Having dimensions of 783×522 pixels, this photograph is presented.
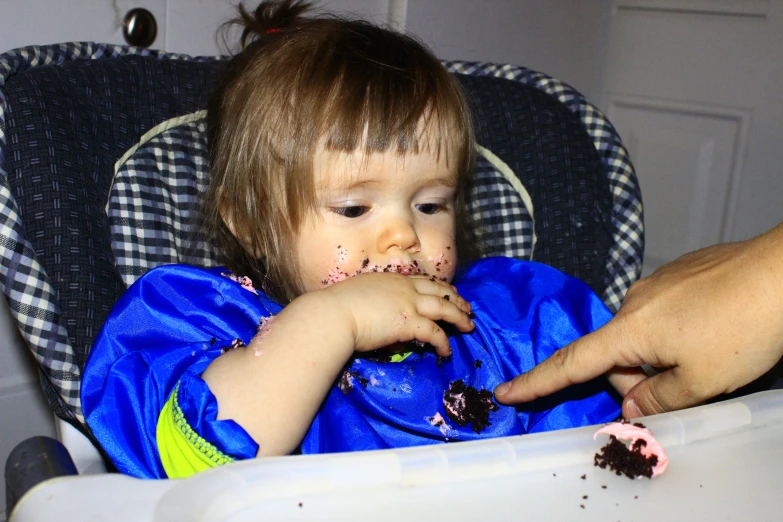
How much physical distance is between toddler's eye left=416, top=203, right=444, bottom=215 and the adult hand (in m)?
0.26

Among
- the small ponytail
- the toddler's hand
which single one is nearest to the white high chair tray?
the toddler's hand

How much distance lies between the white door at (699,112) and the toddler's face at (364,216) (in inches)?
73.9

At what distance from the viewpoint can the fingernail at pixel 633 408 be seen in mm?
859

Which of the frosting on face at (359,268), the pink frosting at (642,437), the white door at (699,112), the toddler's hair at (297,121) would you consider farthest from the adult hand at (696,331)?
the white door at (699,112)

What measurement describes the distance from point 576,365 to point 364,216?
0.99 ft

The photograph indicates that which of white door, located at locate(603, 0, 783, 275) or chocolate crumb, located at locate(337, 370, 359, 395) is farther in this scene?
white door, located at locate(603, 0, 783, 275)

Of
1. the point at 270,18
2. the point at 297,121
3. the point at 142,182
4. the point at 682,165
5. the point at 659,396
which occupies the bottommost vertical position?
the point at 682,165

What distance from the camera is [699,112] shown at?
2.60 meters

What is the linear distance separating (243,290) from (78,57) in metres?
0.44

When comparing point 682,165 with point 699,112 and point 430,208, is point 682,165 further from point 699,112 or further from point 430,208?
point 430,208

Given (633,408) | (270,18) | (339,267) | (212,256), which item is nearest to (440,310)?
(339,267)

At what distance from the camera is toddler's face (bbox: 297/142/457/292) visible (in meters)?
0.94

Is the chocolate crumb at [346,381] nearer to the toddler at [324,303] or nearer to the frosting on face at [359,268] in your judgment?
the toddler at [324,303]

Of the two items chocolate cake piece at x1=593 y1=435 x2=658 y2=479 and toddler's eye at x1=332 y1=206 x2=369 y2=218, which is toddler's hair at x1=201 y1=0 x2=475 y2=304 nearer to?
toddler's eye at x1=332 y1=206 x2=369 y2=218
